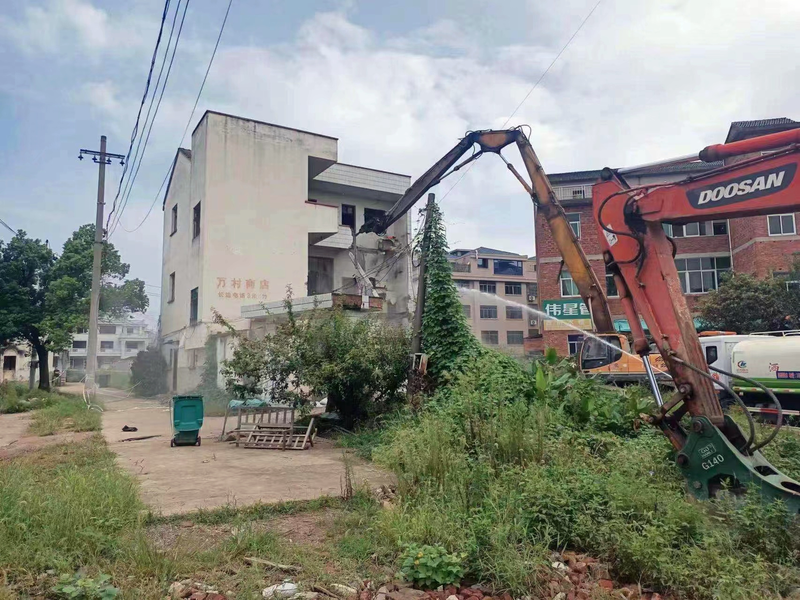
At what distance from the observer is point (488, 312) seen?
5181cm

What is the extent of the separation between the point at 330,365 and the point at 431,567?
698cm

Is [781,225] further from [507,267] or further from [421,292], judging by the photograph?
[507,267]

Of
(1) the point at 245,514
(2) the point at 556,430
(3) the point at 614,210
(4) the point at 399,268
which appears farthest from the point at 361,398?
(4) the point at 399,268

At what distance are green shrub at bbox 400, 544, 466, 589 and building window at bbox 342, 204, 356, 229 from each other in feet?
73.6

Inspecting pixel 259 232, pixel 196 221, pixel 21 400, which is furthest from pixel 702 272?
pixel 21 400

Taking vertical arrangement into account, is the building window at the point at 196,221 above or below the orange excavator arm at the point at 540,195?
above

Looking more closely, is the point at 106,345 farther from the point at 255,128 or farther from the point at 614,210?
the point at 614,210

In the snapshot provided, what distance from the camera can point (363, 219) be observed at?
2577 centimetres

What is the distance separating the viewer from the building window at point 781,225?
25.0 m

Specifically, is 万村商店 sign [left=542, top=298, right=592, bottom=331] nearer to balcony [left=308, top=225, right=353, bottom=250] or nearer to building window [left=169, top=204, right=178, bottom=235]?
balcony [left=308, top=225, right=353, bottom=250]

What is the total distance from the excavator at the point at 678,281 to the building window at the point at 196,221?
1877 centimetres

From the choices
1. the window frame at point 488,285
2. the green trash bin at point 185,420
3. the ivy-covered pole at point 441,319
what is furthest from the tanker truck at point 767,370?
the window frame at point 488,285

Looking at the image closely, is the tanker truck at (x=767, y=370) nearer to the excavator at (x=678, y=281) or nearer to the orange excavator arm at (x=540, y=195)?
the orange excavator arm at (x=540, y=195)

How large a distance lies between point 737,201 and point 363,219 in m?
21.6
